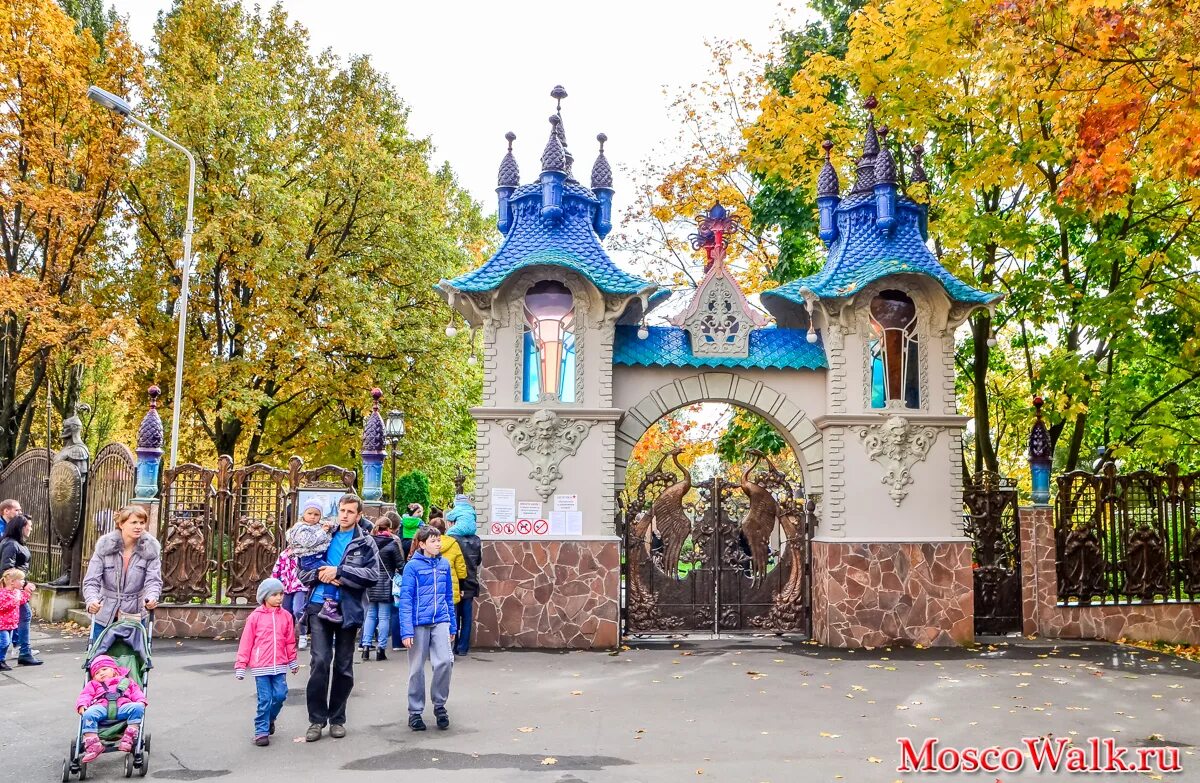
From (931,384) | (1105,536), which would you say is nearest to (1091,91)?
(931,384)

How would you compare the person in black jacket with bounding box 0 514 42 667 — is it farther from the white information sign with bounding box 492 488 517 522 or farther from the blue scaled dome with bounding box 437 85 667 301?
the blue scaled dome with bounding box 437 85 667 301

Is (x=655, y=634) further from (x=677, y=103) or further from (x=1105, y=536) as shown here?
(x=677, y=103)

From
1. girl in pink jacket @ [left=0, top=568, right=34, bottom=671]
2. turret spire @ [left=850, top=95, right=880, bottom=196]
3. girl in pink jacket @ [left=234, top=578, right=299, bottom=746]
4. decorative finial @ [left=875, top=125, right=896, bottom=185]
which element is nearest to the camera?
girl in pink jacket @ [left=234, top=578, right=299, bottom=746]

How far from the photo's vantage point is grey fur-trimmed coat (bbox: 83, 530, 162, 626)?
715cm

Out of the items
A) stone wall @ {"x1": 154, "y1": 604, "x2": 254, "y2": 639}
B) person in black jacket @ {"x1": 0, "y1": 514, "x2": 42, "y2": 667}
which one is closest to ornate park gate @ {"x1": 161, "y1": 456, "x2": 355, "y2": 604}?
stone wall @ {"x1": 154, "y1": 604, "x2": 254, "y2": 639}

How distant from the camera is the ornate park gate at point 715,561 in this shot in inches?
537

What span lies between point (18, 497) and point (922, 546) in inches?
636

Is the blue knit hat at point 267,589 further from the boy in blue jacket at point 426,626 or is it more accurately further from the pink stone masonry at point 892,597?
the pink stone masonry at point 892,597

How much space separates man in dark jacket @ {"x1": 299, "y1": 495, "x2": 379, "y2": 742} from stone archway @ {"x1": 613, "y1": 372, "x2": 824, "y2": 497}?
6.25m

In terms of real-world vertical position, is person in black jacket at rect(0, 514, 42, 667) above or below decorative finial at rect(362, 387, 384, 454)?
below

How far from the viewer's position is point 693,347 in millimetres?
13836

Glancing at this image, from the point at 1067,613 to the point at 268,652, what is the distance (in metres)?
11.9

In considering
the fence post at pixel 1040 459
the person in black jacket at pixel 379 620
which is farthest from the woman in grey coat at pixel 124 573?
the fence post at pixel 1040 459

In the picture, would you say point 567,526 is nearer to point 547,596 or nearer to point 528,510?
point 528,510
